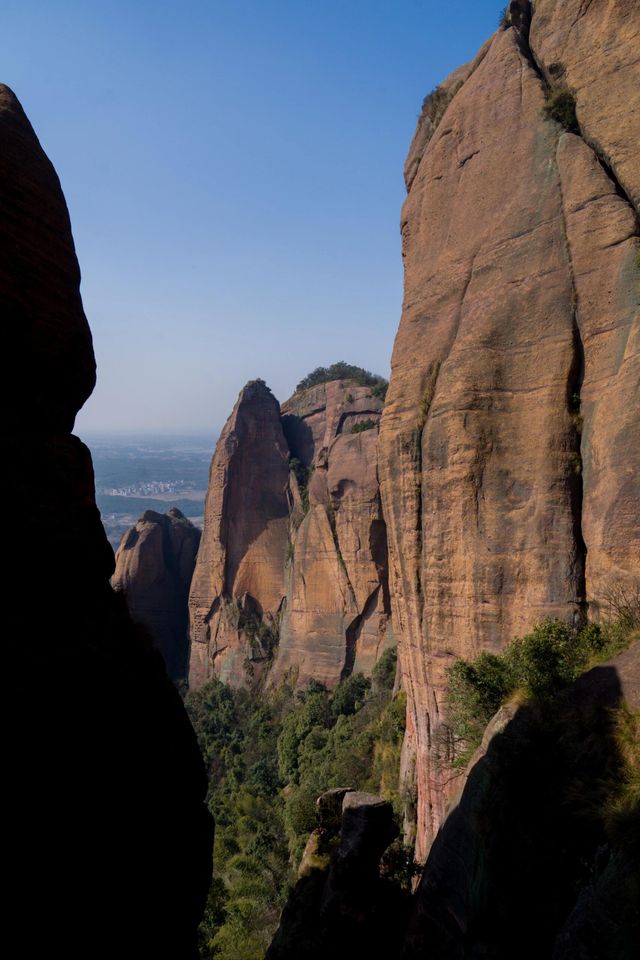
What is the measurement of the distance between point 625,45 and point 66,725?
1875cm

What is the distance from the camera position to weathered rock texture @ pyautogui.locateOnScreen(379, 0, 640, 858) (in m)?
14.3

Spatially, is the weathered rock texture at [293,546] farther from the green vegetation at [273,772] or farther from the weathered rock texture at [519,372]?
the weathered rock texture at [519,372]

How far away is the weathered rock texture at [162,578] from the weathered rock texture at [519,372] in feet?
137

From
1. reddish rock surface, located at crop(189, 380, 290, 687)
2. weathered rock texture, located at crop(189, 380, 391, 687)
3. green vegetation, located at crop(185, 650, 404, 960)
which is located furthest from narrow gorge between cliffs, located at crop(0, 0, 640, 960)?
reddish rock surface, located at crop(189, 380, 290, 687)

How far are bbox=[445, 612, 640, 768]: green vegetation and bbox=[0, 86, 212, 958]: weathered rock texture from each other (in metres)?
6.51

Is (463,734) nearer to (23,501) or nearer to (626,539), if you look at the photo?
(626,539)

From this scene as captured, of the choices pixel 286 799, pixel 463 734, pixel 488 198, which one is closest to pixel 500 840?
pixel 463 734

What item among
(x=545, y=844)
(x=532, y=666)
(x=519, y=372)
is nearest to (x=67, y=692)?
(x=545, y=844)

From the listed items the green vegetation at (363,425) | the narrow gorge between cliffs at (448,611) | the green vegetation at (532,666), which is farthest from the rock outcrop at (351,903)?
the green vegetation at (363,425)

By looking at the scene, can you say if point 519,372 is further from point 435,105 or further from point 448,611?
point 435,105

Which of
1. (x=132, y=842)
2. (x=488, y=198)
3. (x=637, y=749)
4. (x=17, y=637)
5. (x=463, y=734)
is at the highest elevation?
(x=488, y=198)

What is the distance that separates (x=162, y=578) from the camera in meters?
58.5

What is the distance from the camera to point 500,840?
9531 mm

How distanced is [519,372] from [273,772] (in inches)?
1181
